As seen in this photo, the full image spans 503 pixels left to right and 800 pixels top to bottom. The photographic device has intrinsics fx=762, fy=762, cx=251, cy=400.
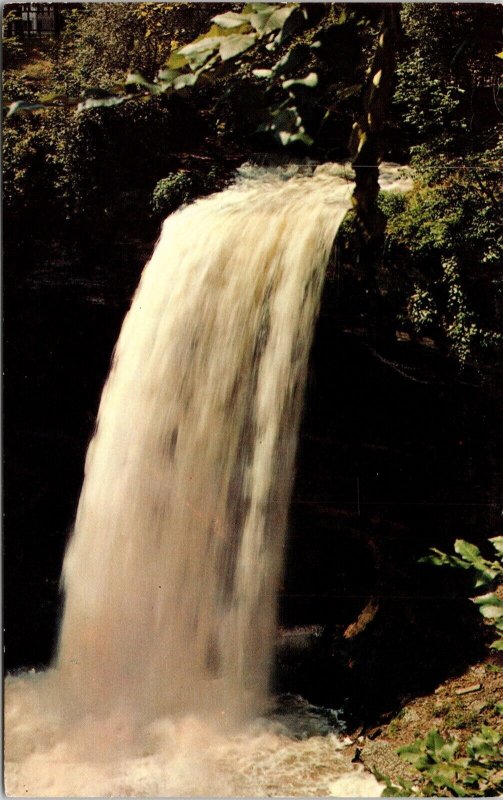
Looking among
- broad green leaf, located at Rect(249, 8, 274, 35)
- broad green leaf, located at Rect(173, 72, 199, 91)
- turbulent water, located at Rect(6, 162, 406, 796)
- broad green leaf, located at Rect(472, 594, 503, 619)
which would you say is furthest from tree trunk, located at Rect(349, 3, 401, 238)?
broad green leaf, located at Rect(472, 594, 503, 619)

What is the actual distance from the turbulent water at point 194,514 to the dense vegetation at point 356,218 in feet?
0.34

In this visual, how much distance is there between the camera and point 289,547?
2.60 metres

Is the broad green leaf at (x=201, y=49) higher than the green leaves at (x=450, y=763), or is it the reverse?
the broad green leaf at (x=201, y=49)

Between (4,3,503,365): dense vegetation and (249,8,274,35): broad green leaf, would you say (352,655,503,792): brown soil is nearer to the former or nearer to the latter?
(4,3,503,365): dense vegetation

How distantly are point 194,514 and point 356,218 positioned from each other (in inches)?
44.3

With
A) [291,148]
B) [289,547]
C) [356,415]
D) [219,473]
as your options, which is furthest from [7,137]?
→ [289,547]

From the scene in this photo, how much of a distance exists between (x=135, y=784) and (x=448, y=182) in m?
2.18

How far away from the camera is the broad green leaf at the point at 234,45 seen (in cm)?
167

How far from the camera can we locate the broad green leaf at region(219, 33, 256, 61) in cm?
167

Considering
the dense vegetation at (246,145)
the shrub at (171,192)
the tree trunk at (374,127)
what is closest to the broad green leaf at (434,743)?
the dense vegetation at (246,145)

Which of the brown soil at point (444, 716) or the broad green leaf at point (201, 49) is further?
the brown soil at point (444, 716)

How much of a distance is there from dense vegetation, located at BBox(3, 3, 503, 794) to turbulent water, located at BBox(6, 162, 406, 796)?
10cm

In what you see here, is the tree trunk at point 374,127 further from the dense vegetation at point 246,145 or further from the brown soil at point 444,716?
the brown soil at point 444,716

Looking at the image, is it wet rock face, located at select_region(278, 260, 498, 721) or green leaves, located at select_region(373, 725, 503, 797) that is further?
wet rock face, located at select_region(278, 260, 498, 721)
